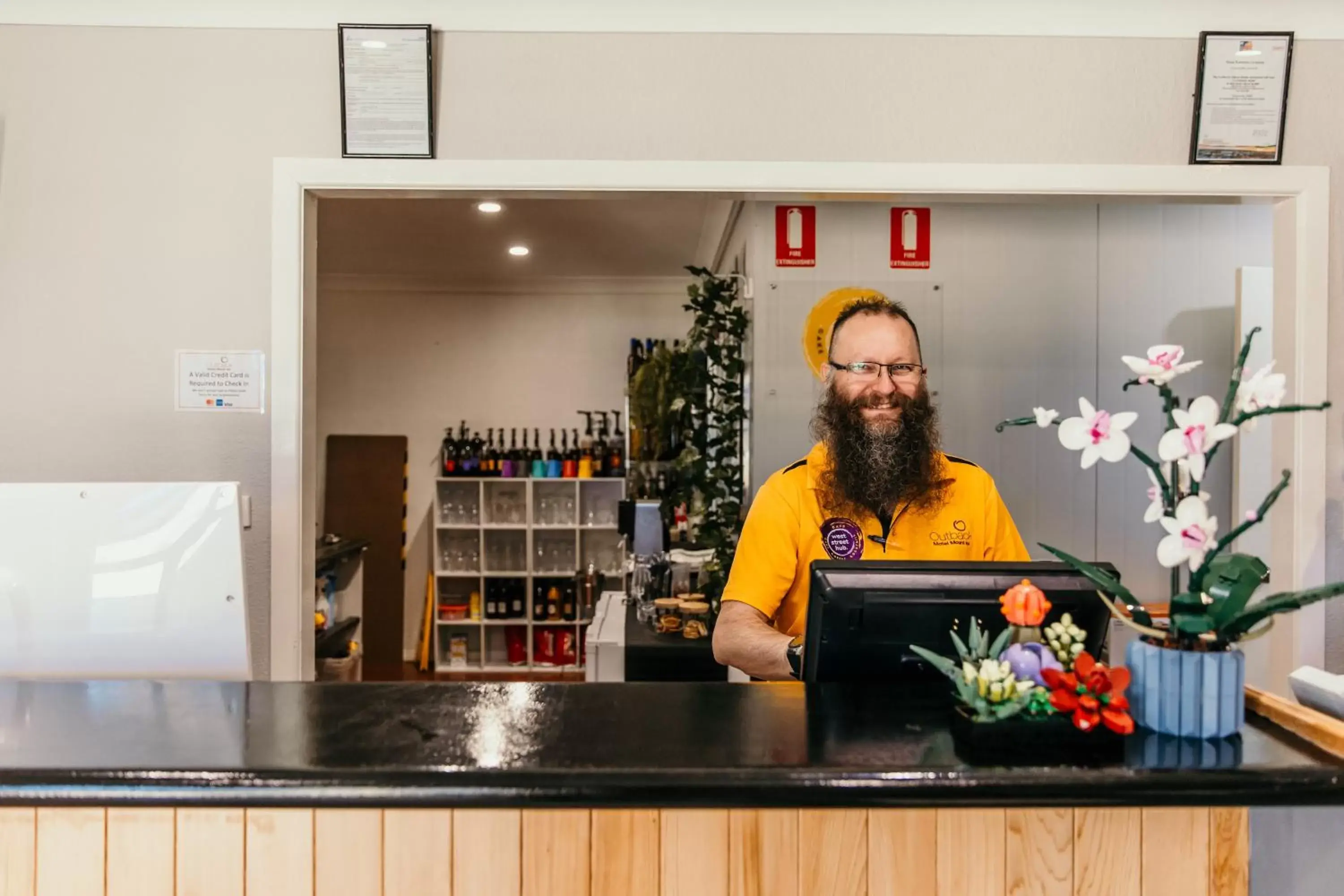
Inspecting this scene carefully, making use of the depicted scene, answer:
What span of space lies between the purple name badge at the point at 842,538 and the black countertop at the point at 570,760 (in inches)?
35.8

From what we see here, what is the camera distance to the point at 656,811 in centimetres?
106

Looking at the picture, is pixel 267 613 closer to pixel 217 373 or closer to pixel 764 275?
pixel 217 373

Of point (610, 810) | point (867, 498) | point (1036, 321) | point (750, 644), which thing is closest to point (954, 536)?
point (867, 498)

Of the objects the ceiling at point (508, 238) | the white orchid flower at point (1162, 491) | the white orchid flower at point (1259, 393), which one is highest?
the ceiling at point (508, 238)

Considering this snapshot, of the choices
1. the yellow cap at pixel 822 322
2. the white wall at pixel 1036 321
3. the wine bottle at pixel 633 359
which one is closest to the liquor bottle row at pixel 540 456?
the wine bottle at pixel 633 359

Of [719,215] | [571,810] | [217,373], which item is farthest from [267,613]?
[719,215]

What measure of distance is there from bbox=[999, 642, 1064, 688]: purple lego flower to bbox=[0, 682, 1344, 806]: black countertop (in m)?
0.12

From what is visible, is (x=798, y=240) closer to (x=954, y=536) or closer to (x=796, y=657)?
(x=954, y=536)

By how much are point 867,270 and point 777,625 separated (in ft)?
5.62

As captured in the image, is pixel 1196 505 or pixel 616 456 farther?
pixel 616 456

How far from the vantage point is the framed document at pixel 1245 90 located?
2293 millimetres

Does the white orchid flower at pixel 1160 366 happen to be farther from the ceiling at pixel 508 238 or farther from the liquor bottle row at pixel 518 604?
the liquor bottle row at pixel 518 604

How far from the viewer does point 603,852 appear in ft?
3.49

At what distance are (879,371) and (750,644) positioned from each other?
77cm
